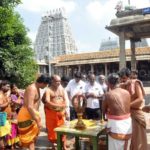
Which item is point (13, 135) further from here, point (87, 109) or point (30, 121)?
point (87, 109)

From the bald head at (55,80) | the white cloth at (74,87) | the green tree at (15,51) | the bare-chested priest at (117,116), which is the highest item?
the green tree at (15,51)

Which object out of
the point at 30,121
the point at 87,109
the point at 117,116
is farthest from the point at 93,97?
the point at 117,116

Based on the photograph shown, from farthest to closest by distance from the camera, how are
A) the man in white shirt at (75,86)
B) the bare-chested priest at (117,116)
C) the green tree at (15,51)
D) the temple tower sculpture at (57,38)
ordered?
the temple tower sculpture at (57,38)
the green tree at (15,51)
the man in white shirt at (75,86)
the bare-chested priest at (117,116)

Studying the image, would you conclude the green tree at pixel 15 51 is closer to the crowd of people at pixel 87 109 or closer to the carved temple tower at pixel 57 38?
the crowd of people at pixel 87 109

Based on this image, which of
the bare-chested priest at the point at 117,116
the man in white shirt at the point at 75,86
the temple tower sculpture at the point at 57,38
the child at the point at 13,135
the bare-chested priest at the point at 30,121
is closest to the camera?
the bare-chested priest at the point at 117,116

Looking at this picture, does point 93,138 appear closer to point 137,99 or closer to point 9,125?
point 137,99

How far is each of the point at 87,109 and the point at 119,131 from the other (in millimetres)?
2757

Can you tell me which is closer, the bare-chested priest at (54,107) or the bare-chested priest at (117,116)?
the bare-chested priest at (117,116)

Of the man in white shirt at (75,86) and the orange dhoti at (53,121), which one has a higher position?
the man in white shirt at (75,86)

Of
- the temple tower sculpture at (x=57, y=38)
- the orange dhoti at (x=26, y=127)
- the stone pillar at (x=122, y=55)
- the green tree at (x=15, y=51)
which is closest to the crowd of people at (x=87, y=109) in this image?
the orange dhoti at (x=26, y=127)

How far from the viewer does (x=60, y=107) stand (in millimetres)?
5520

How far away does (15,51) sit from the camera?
9148 mm

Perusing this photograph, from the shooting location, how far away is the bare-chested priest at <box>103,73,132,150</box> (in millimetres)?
4137

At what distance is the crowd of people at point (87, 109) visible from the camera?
4.18 meters
